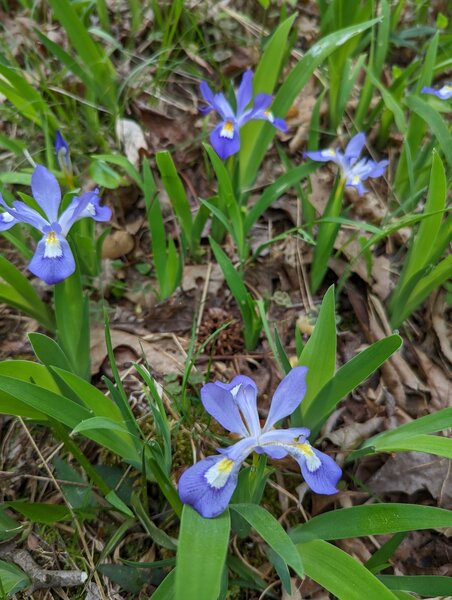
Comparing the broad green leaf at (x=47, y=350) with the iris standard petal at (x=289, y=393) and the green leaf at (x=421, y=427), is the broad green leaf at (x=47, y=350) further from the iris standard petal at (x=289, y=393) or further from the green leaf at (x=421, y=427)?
the green leaf at (x=421, y=427)

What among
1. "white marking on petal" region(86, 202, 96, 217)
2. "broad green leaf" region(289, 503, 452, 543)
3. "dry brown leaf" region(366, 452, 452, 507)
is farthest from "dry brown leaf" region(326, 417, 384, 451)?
"white marking on petal" region(86, 202, 96, 217)

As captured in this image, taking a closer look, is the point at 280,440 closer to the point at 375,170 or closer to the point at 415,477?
the point at 415,477

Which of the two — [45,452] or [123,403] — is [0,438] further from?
[123,403]

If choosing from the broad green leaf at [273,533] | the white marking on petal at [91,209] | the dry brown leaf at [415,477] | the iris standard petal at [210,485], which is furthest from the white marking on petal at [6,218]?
the dry brown leaf at [415,477]

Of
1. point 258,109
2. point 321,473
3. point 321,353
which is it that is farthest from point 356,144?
point 321,473

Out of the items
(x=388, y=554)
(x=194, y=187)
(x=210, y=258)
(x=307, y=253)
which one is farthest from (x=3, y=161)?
(x=388, y=554)

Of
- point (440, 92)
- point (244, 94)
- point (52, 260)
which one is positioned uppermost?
point (440, 92)

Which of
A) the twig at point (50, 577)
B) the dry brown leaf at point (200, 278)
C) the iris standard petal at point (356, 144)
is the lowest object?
the twig at point (50, 577)
